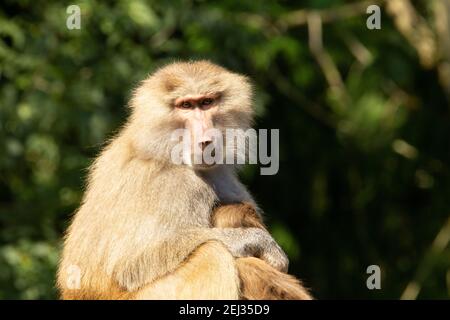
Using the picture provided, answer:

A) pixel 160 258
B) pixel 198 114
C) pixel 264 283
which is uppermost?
pixel 198 114

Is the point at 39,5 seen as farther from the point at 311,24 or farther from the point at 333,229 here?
the point at 333,229

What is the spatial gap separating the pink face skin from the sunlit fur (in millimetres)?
49

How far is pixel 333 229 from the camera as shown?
1255 cm

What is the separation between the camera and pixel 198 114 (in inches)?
244

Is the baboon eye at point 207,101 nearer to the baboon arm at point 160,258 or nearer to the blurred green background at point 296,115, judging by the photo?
the baboon arm at point 160,258

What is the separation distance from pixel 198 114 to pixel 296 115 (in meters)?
5.91

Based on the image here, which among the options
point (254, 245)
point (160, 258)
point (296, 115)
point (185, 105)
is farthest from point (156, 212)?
point (296, 115)

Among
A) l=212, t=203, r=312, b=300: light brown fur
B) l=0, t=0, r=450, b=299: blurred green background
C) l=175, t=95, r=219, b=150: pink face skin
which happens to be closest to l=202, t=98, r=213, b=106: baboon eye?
l=175, t=95, r=219, b=150: pink face skin

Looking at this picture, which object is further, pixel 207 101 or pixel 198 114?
pixel 207 101

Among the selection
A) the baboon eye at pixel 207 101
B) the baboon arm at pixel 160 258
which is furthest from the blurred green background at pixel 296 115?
the baboon arm at pixel 160 258

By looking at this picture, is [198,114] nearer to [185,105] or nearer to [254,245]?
[185,105]

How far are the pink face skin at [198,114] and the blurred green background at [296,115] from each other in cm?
307

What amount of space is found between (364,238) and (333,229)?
43cm

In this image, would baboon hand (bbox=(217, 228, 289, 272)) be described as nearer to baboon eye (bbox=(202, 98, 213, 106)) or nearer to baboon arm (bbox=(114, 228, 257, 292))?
baboon arm (bbox=(114, 228, 257, 292))
